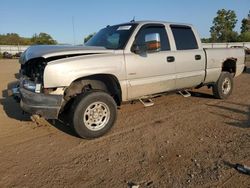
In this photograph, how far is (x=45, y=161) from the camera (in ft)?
14.6

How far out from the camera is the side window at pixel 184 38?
6990 mm

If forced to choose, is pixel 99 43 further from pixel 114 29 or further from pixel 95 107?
pixel 95 107

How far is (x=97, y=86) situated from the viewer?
18.8ft

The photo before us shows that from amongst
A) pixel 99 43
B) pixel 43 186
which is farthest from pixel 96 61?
pixel 43 186

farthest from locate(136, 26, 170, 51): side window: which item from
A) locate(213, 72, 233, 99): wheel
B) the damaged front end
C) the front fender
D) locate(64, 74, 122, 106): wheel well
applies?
locate(213, 72, 233, 99): wheel

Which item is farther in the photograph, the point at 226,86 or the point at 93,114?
the point at 226,86

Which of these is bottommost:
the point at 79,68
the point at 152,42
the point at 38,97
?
the point at 38,97

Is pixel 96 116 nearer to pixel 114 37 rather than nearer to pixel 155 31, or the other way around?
pixel 114 37

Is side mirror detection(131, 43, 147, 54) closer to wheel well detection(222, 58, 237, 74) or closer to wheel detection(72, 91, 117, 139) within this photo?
wheel detection(72, 91, 117, 139)

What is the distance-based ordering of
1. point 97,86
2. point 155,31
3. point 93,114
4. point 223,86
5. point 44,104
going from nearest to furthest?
point 44,104, point 93,114, point 97,86, point 155,31, point 223,86

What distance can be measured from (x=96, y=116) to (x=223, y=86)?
4374mm

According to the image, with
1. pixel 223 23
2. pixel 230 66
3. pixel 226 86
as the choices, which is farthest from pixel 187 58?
pixel 223 23

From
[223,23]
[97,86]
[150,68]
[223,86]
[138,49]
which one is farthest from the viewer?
[223,23]

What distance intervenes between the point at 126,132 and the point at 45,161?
1714mm
